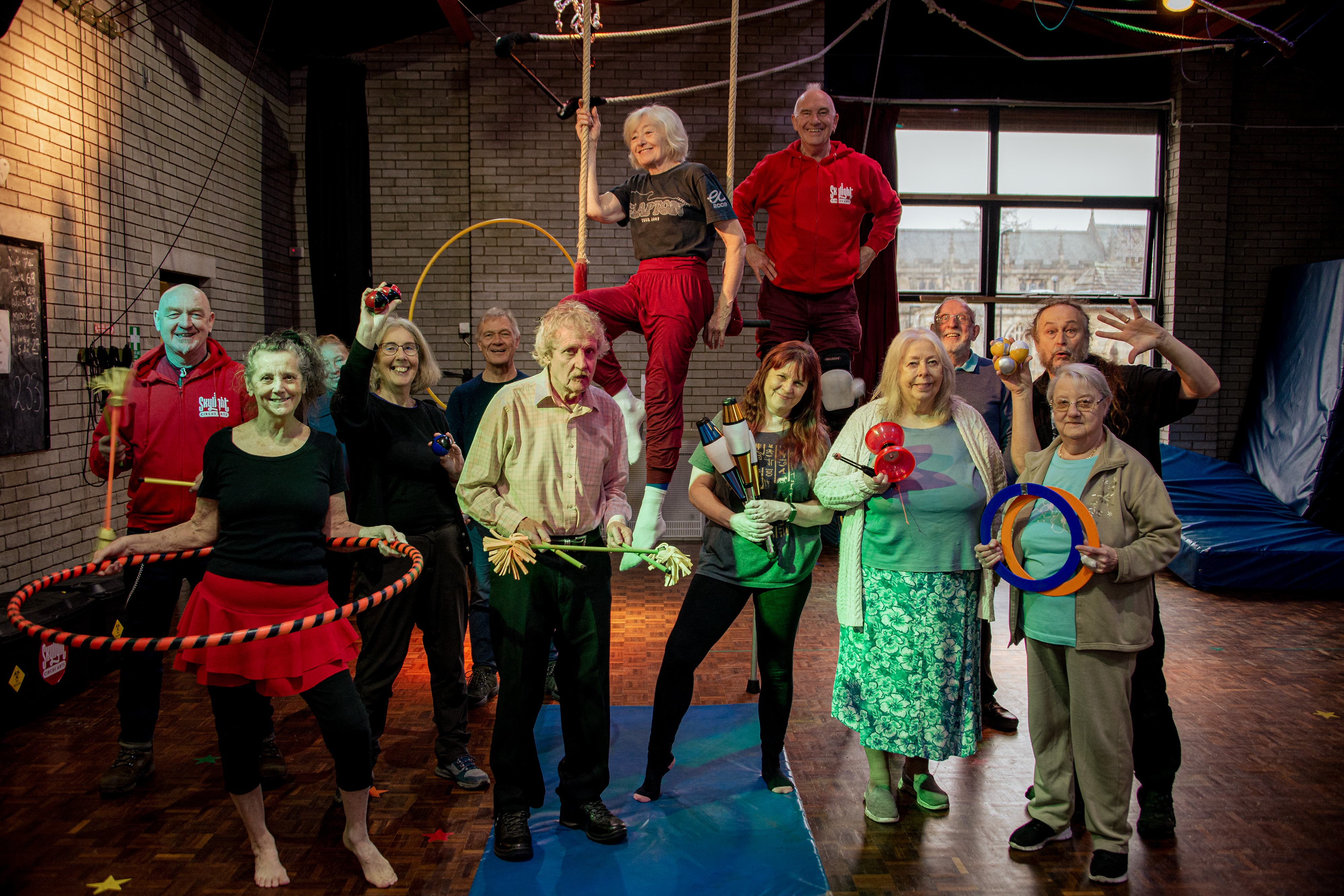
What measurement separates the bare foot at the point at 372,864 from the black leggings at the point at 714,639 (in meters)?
0.98

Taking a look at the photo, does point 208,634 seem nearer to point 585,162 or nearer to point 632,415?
point 632,415

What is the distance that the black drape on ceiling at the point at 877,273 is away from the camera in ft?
27.6

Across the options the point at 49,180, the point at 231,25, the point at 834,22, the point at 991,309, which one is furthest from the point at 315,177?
the point at 991,309

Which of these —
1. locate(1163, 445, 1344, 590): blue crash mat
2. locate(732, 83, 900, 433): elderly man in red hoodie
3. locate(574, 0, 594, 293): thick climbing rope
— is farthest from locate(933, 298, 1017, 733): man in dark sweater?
locate(1163, 445, 1344, 590): blue crash mat

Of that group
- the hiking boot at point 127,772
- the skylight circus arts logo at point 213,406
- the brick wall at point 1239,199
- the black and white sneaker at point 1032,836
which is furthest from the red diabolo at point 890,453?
the brick wall at point 1239,199

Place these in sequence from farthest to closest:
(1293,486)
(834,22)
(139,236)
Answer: (834,22) < (1293,486) < (139,236)

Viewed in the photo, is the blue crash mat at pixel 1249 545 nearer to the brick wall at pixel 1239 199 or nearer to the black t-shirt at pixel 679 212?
the brick wall at pixel 1239 199

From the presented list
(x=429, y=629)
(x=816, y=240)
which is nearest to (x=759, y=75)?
(x=816, y=240)

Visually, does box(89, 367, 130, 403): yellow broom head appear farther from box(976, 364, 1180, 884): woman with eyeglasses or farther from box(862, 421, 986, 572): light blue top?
box(976, 364, 1180, 884): woman with eyeglasses

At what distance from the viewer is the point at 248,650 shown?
250 cm

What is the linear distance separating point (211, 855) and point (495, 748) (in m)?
1.05

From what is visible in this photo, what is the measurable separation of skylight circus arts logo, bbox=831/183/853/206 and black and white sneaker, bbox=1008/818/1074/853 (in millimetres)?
2891

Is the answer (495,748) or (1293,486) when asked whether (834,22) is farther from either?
(495,748)

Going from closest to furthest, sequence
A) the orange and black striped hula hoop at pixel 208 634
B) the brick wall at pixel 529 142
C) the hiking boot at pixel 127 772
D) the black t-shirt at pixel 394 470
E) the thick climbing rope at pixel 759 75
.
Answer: the orange and black striped hula hoop at pixel 208 634 → the black t-shirt at pixel 394 470 → the hiking boot at pixel 127 772 → the thick climbing rope at pixel 759 75 → the brick wall at pixel 529 142
